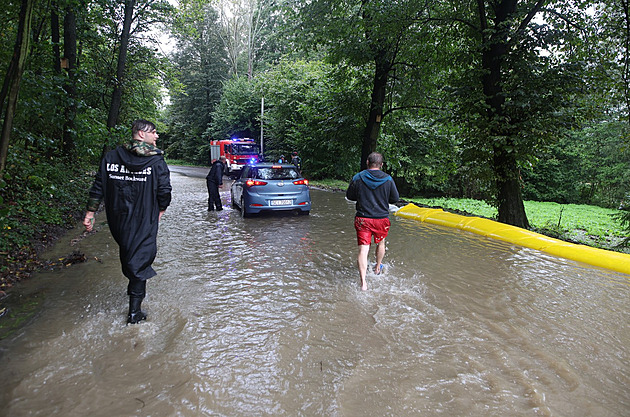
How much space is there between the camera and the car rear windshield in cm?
1048

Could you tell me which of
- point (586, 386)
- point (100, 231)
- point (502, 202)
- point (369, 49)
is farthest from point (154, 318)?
point (369, 49)

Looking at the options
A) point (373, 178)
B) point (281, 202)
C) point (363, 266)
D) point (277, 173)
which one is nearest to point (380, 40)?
point (277, 173)

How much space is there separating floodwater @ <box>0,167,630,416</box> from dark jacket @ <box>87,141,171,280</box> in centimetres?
77

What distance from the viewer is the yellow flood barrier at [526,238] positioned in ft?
20.4

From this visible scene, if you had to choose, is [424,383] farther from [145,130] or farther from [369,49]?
[369,49]

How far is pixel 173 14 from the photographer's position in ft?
53.6

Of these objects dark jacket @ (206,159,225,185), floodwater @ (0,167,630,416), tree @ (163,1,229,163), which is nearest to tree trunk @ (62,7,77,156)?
dark jacket @ (206,159,225,185)

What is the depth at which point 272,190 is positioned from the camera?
10414mm

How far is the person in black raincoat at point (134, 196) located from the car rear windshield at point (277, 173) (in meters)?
6.61

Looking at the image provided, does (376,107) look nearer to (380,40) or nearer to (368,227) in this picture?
(380,40)

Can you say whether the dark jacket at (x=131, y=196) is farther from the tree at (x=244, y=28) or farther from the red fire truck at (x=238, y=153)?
the tree at (x=244, y=28)

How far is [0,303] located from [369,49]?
38.5 ft

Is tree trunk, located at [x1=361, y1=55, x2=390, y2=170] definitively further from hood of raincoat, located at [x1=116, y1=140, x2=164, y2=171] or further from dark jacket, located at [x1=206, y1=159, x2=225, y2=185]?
hood of raincoat, located at [x1=116, y1=140, x2=164, y2=171]

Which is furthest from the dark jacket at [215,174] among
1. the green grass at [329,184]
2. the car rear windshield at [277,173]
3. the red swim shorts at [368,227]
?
A: the green grass at [329,184]
